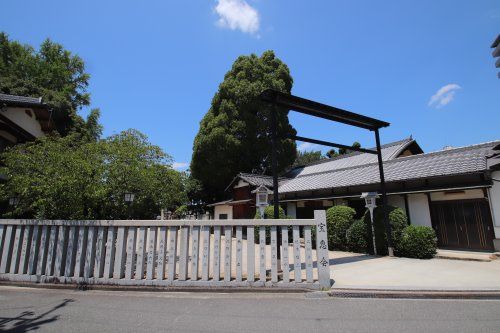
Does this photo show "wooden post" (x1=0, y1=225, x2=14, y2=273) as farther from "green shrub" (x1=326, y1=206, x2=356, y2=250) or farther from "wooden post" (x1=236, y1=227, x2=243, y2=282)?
"green shrub" (x1=326, y1=206, x2=356, y2=250)

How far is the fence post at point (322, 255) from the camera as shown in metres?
5.93

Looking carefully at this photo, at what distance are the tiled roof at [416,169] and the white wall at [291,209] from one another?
0.98m

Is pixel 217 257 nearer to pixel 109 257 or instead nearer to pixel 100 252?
pixel 109 257

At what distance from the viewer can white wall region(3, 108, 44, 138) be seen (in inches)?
734

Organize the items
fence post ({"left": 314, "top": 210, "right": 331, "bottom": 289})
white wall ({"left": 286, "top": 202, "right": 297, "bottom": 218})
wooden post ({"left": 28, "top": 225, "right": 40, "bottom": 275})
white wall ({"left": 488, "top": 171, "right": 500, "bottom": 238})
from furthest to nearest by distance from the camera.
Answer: white wall ({"left": 286, "top": 202, "right": 297, "bottom": 218}) < white wall ({"left": 488, "top": 171, "right": 500, "bottom": 238}) < wooden post ({"left": 28, "top": 225, "right": 40, "bottom": 275}) < fence post ({"left": 314, "top": 210, "right": 331, "bottom": 289})

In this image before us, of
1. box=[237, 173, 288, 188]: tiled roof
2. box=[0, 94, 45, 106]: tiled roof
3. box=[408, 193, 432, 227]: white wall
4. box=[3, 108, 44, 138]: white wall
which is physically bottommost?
box=[408, 193, 432, 227]: white wall

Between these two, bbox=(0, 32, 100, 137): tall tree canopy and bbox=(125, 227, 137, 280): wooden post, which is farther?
bbox=(0, 32, 100, 137): tall tree canopy


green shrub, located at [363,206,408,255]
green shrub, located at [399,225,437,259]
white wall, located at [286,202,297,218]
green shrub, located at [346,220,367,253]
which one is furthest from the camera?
white wall, located at [286,202,297,218]

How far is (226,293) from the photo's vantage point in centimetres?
597

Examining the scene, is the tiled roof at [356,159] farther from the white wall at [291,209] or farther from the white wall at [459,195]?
the white wall at [459,195]

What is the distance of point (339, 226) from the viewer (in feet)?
41.6

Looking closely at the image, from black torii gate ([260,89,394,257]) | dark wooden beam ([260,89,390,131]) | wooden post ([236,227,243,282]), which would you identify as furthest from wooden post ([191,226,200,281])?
dark wooden beam ([260,89,390,131])

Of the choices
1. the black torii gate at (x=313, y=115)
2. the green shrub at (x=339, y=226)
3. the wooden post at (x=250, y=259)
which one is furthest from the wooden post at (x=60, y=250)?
the green shrub at (x=339, y=226)

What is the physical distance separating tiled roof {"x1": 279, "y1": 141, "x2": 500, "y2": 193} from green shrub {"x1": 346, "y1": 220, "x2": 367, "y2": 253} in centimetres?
340
